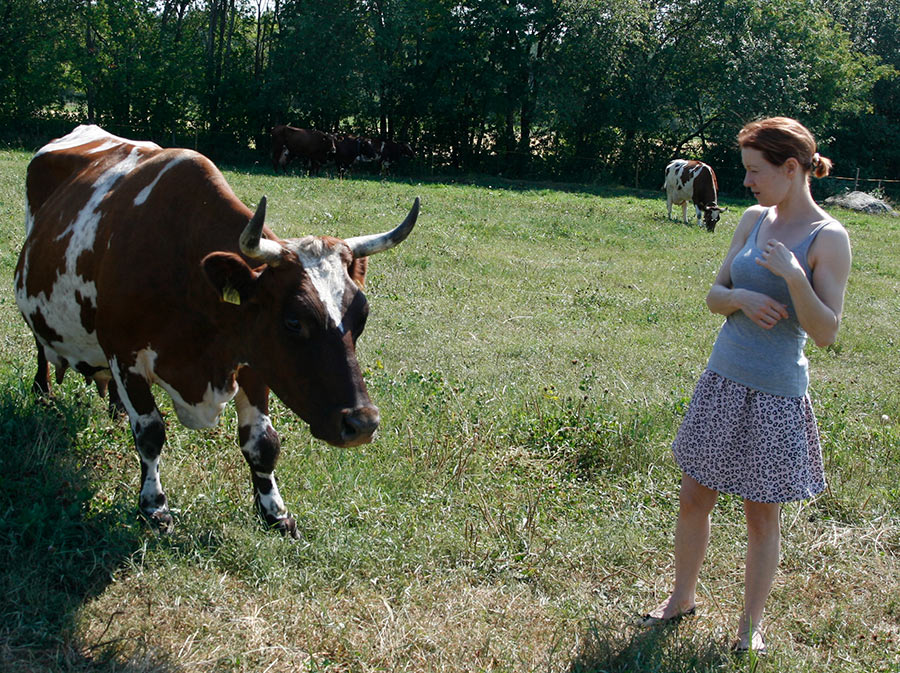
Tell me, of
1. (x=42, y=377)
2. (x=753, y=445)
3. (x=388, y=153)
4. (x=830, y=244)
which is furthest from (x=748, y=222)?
(x=388, y=153)

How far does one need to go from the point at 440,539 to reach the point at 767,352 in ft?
5.87

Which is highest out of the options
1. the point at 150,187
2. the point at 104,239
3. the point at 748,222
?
the point at 748,222

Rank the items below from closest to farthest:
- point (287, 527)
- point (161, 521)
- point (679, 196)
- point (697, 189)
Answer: point (161, 521) → point (287, 527) → point (697, 189) → point (679, 196)

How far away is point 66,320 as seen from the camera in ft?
15.6

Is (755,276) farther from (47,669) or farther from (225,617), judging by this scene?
(47,669)

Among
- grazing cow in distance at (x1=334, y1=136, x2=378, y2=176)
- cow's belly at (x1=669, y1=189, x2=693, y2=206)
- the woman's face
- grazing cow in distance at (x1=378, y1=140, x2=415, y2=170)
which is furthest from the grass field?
grazing cow in distance at (x1=378, y1=140, x2=415, y2=170)

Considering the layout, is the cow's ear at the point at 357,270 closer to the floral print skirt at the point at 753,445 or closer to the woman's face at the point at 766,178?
the floral print skirt at the point at 753,445

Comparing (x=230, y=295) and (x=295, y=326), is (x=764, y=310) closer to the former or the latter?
(x=295, y=326)

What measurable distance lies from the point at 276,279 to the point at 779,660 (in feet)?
8.62

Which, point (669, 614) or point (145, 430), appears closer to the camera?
point (669, 614)

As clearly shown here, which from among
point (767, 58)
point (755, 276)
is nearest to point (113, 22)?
point (767, 58)

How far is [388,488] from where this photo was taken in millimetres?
4633

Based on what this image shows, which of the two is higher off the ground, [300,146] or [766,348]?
[300,146]

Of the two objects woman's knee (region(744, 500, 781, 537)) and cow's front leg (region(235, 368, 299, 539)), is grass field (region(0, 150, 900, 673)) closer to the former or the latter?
cow's front leg (region(235, 368, 299, 539))
